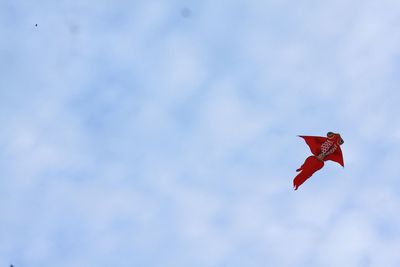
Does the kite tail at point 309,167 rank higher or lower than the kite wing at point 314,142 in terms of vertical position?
lower

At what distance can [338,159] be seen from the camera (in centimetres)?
8481

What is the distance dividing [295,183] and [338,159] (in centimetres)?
508

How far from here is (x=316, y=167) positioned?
85375mm

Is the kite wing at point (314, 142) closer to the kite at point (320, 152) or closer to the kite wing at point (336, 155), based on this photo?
the kite at point (320, 152)

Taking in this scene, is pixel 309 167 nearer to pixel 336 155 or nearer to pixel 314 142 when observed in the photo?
pixel 314 142

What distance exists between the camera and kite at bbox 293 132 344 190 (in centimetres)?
8454

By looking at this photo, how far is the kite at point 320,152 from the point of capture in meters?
84.5

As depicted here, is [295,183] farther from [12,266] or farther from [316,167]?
[12,266]

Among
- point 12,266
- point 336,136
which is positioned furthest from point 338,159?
point 12,266

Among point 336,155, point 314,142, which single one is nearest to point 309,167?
point 314,142

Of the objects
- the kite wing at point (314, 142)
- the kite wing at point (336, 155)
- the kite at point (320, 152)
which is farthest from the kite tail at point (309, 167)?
the kite wing at point (336, 155)

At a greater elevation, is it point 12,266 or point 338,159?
point 338,159

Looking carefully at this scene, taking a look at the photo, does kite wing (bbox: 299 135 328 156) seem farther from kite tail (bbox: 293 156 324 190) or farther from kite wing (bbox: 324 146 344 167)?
kite wing (bbox: 324 146 344 167)

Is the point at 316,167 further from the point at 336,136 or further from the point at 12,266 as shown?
→ the point at 12,266
